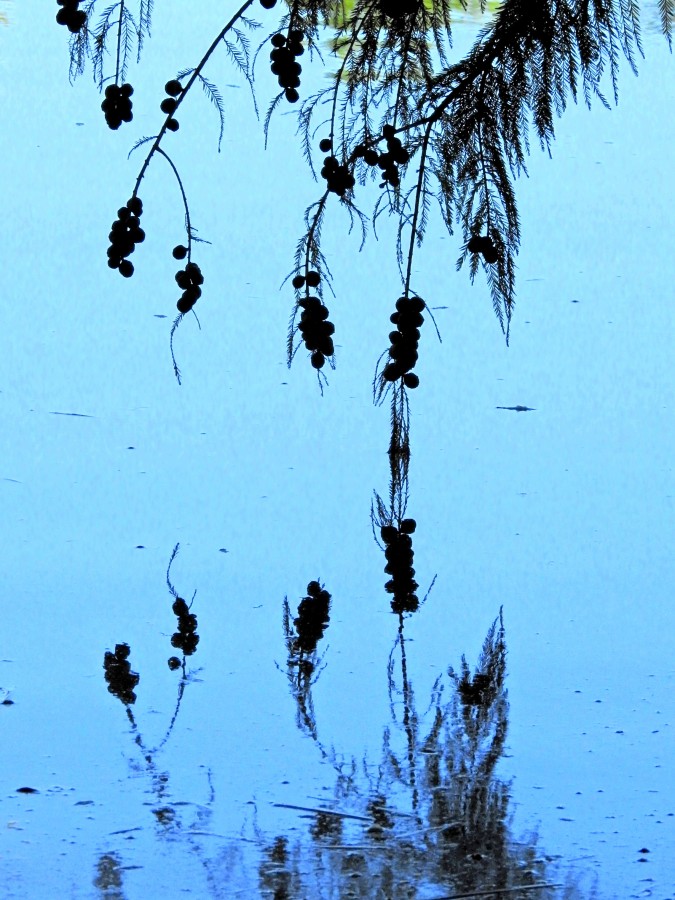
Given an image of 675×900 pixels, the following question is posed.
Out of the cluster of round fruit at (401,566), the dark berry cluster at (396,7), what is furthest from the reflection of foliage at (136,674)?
the dark berry cluster at (396,7)

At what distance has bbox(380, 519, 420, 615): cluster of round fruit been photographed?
3184 mm

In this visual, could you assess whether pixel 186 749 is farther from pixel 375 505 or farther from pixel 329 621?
pixel 375 505

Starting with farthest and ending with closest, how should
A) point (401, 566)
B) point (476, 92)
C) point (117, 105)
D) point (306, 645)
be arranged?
1. point (401, 566)
2. point (306, 645)
3. point (476, 92)
4. point (117, 105)

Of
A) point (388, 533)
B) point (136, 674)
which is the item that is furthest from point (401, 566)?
point (136, 674)

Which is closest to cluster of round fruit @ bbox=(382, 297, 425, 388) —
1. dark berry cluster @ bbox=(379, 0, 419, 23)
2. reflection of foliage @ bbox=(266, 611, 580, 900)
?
dark berry cluster @ bbox=(379, 0, 419, 23)

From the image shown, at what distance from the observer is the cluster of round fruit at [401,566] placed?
3.18 metres

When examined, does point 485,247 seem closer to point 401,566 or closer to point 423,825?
point 401,566

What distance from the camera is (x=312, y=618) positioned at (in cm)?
310

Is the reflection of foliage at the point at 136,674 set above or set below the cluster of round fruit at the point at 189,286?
below

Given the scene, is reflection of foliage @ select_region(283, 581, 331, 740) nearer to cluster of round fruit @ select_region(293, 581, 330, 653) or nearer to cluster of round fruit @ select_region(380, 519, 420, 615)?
cluster of round fruit @ select_region(293, 581, 330, 653)

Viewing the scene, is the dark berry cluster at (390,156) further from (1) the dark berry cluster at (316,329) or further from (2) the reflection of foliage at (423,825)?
(2) the reflection of foliage at (423,825)

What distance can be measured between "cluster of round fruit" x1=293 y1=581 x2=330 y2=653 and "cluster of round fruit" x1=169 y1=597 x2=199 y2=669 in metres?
0.19

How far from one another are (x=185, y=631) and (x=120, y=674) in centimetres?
19

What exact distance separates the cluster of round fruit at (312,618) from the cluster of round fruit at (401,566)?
0.14 metres
